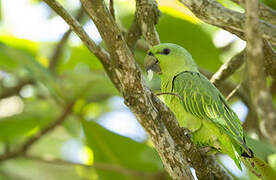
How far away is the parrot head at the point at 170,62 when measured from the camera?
2.75 m

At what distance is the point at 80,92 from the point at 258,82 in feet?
6.79

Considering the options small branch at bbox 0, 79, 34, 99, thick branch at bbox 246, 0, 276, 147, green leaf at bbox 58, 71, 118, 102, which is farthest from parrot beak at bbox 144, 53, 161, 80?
thick branch at bbox 246, 0, 276, 147

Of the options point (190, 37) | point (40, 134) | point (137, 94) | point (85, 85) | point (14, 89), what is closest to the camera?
point (137, 94)

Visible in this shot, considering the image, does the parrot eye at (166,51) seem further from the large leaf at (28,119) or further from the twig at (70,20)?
the large leaf at (28,119)

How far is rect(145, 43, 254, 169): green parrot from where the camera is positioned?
2.28 m

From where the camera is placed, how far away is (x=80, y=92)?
9.84ft

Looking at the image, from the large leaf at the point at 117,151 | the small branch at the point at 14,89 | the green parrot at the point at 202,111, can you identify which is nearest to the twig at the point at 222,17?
the green parrot at the point at 202,111

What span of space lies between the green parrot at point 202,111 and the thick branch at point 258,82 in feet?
3.50

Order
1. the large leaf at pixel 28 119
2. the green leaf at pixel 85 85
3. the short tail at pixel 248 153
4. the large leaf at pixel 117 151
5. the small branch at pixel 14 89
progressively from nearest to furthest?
the short tail at pixel 248 153 → the green leaf at pixel 85 85 → the large leaf at pixel 117 151 → the large leaf at pixel 28 119 → the small branch at pixel 14 89

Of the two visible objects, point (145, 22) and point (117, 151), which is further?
point (117, 151)

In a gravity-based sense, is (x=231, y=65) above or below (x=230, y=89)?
above

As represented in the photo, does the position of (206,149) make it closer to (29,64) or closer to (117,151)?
(117,151)

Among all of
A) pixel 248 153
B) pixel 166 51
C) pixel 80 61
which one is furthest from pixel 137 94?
pixel 80 61

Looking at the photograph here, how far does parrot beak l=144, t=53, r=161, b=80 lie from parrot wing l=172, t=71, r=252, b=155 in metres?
0.22
